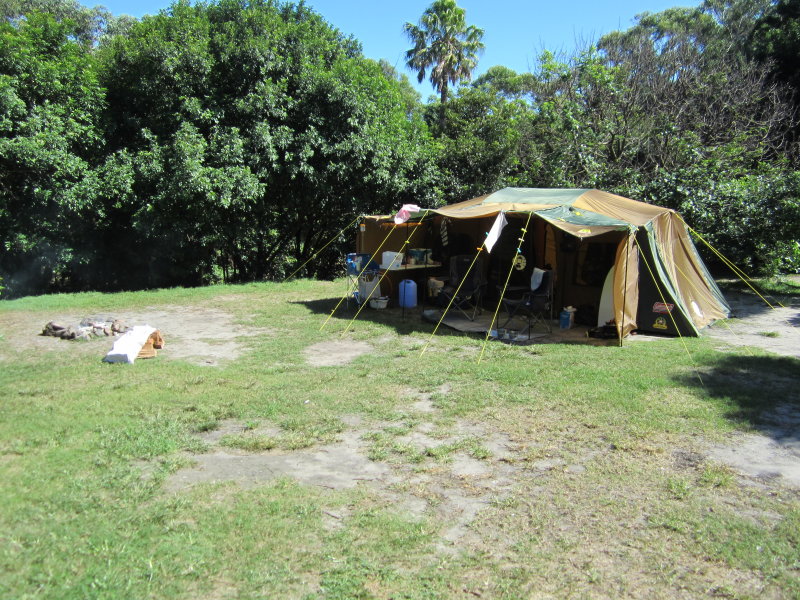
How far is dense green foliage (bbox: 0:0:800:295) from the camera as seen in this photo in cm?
1141

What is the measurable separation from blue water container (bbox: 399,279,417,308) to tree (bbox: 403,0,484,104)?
57.2 feet

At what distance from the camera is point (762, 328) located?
873 centimetres

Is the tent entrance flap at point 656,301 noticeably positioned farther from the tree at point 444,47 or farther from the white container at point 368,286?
the tree at point 444,47

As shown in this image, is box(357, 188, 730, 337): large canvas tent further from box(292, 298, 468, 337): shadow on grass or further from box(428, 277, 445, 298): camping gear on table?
box(292, 298, 468, 337): shadow on grass

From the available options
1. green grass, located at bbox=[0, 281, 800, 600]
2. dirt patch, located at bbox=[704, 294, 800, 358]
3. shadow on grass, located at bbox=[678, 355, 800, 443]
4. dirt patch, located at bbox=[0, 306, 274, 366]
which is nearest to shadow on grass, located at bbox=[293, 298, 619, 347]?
green grass, located at bbox=[0, 281, 800, 600]

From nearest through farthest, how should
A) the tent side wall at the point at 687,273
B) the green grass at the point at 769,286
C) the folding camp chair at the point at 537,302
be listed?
the folding camp chair at the point at 537,302 → the tent side wall at the point at 687,273 → the green grass at the point at 769,286

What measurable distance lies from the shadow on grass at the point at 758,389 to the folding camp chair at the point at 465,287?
3.60 metres

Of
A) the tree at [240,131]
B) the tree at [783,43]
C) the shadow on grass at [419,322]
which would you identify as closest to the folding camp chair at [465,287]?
the shadow on grass at [419,322]

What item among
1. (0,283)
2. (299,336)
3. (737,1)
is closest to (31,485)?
(299,336)

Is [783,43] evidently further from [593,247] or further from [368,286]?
[368,286]

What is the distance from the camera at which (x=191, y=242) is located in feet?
43.7

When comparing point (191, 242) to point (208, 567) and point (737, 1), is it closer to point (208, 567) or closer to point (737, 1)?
point (208, 567)

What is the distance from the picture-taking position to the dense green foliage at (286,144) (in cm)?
1141

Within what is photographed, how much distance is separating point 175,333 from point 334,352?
2.66m
